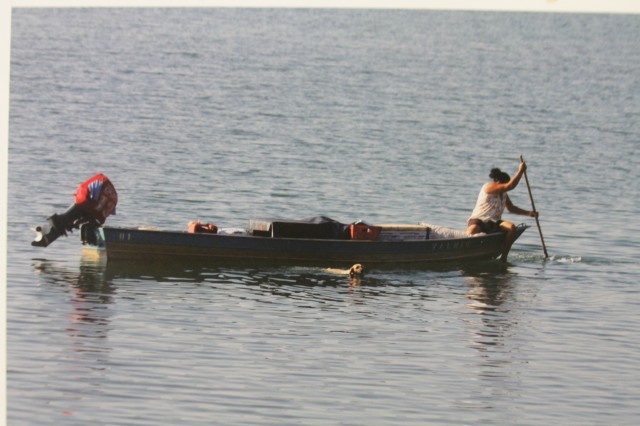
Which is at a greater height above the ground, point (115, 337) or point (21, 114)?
point (21, 114)

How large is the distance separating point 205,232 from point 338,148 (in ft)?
32.8

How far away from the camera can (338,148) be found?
24.9 metres

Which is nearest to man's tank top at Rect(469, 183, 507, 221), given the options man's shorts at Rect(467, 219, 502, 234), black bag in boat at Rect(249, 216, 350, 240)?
man's shorts at Rect(467, 219, 502, 234)

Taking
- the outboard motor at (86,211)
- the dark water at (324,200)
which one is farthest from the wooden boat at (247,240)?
the dark water at (324,200)

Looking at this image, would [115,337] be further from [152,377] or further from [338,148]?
[338,148]

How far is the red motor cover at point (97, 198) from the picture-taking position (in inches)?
594

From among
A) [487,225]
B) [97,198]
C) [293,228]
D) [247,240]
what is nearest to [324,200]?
[487,225]

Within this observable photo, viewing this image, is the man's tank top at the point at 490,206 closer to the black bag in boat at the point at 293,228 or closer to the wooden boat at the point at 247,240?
the wooden boat at the point at 247,240

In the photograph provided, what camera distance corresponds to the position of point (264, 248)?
15.1m

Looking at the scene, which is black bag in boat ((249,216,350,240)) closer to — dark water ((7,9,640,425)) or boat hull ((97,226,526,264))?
boat hull ((97,226,526,264))

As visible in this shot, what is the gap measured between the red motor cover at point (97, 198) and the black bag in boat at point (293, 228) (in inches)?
59.6

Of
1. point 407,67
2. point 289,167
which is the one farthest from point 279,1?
point 407,67

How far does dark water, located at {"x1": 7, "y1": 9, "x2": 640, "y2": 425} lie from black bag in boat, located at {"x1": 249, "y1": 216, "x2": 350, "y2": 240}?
387 mm

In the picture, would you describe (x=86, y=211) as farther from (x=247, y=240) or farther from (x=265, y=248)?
(x=265, y=248)
